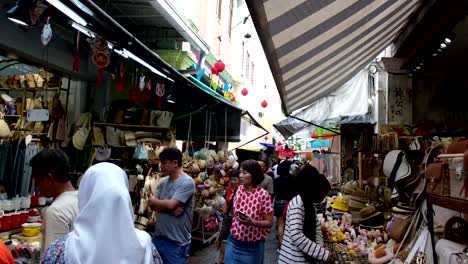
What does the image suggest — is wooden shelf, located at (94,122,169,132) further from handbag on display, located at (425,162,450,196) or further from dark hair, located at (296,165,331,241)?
handbag on display, located at (425,162,450,196)

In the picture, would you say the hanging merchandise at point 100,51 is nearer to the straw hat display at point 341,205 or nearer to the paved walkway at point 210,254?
the paved walkway at point 210,254

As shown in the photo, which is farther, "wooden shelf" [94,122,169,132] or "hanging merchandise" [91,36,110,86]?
"wooden shelf" [94,122,169,132]

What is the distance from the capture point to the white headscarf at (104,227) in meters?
1.86

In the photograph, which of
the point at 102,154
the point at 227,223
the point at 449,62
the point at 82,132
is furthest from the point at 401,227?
the point at 82,132

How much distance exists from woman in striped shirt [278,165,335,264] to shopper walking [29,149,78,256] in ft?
6.50

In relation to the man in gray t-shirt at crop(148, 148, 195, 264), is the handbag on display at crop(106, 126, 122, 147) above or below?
above

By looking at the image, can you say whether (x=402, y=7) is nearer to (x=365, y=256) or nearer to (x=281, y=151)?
(x=365, y=256)

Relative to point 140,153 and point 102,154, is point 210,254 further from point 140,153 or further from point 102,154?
point 102,154

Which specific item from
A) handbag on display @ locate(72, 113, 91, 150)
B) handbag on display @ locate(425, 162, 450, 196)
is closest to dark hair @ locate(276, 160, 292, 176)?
handbag on display @ locate(72, 113, 91, 150)

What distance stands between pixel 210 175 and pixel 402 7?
5.12 metres

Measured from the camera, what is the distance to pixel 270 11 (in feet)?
8.79

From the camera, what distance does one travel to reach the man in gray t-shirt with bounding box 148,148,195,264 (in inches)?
168

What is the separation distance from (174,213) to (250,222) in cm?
89

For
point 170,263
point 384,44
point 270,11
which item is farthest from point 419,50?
point 170,263
